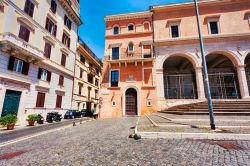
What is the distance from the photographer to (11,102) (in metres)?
14.2

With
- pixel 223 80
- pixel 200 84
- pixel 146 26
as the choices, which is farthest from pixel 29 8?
pixel 223 80

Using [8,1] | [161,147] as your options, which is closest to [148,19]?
[8,1]

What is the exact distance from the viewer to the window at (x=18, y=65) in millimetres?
14050

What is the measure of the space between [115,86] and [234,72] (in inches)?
670

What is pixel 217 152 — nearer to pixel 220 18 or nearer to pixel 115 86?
pixel 115 86

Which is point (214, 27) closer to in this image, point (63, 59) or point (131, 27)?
point (131, 27)

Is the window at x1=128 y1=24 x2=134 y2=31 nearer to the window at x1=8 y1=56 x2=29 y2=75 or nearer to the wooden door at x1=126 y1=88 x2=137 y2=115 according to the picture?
the wooden door at x1=126 y1=88 x2=137 y2=115

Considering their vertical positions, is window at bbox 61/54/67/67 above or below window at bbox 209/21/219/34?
below

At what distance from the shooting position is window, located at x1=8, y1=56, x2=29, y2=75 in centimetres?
1405

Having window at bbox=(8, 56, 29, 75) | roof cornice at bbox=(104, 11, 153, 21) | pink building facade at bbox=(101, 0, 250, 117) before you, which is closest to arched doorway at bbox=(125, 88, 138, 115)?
pink building facade at bbox=(101, 0, 250, 117)

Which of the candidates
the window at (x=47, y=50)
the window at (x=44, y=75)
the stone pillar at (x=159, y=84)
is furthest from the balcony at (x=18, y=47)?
the stone pillar at (x=159, y=84)

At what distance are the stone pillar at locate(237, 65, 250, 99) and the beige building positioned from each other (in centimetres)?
2569

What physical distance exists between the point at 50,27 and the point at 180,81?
2141 cm

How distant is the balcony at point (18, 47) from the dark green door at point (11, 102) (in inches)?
167
